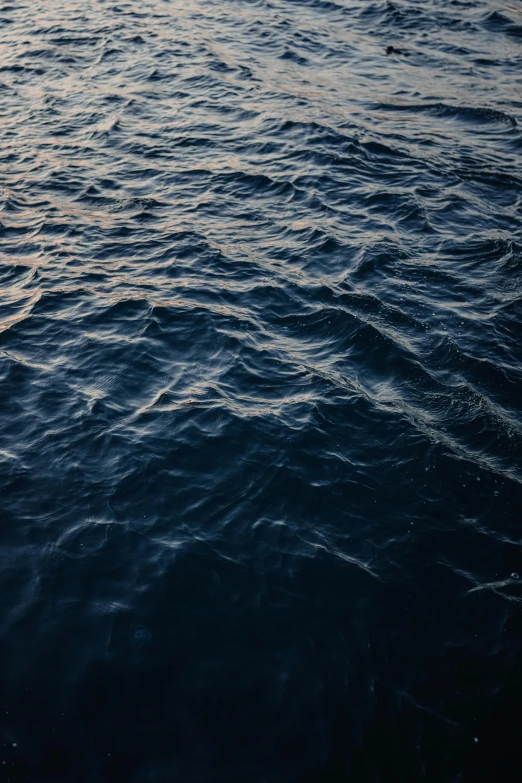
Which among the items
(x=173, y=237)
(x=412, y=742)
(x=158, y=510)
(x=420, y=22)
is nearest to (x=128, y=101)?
(x=173, y=237)

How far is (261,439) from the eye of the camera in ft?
43.6

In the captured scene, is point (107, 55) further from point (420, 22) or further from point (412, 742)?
point (412, 742)

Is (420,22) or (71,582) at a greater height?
(420,22)

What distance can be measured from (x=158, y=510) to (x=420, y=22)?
31.4 meters

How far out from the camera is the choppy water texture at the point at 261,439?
9.26m

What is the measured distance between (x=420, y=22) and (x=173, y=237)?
22.7 meters

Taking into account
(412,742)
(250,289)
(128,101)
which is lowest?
(412,742)

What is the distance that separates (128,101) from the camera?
26578mm

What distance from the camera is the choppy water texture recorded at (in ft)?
30.4

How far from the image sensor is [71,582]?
10820mm

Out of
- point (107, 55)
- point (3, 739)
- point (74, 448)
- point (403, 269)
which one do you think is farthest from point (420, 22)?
point (3, 739)

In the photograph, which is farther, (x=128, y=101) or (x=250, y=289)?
(x=128, y=101)

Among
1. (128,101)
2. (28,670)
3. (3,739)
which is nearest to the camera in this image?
(3,739)

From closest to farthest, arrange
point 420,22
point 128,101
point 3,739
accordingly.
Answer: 1. point 3,739
2. point 128,101
3. point 420,22
